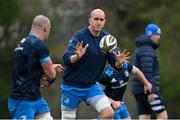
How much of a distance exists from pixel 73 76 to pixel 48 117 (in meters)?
1.38

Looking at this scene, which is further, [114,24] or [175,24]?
[114,24]

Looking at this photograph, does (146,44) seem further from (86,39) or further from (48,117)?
(48,117)

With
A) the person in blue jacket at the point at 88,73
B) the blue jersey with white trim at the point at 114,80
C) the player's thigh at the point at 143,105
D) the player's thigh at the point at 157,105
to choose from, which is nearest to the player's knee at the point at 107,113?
the person in blue jacket at the point at 88,73

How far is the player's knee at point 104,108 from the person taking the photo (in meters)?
13.2

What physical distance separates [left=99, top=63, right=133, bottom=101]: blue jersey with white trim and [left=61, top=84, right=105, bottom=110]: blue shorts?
3.03 feet

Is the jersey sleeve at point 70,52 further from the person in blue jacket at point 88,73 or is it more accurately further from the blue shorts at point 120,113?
the blue shorts at point 120,113

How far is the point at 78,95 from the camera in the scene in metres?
13.4

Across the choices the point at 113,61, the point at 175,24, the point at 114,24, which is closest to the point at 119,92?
the point at 113,61

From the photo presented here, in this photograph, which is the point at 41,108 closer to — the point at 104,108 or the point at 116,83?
the point at 104,108

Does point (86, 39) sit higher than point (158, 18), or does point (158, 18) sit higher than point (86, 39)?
point (86, 39)

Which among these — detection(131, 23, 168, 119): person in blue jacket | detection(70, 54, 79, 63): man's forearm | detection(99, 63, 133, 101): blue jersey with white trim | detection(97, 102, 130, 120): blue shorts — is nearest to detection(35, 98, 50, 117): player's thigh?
detection(70, 54, 79, 63): man's forearm

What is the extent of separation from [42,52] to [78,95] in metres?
1.93

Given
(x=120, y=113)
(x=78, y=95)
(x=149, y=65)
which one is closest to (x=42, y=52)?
(x=78, y=95)

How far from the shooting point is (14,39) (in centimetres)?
3844
